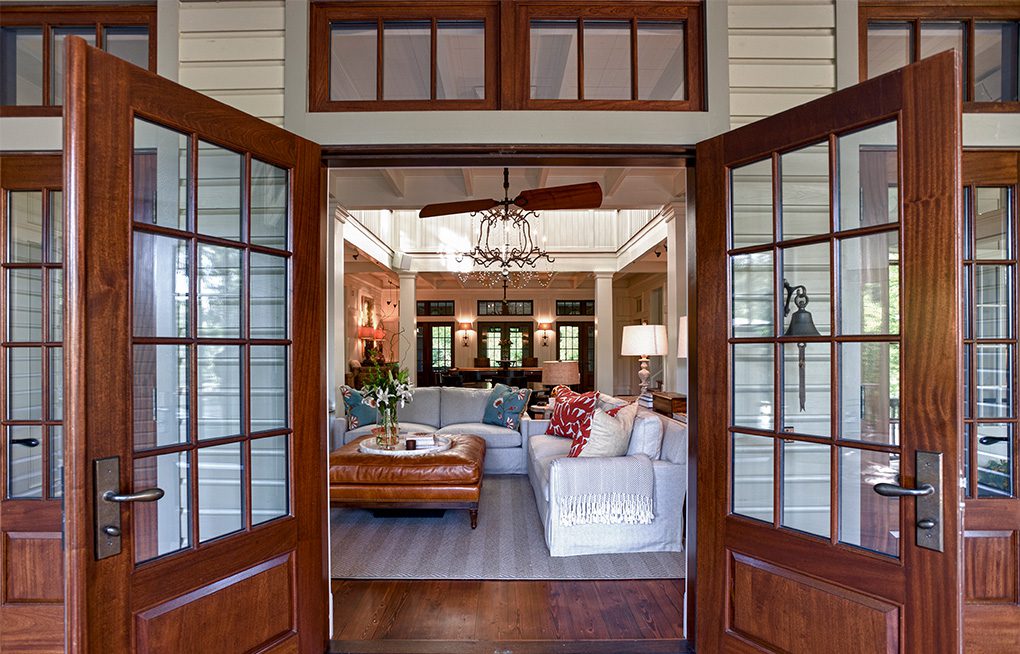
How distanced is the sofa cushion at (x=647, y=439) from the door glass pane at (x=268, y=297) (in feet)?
8.83

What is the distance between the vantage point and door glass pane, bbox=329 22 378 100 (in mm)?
2174

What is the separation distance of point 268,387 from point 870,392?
80.9 inches

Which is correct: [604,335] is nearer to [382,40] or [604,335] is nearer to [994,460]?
[994,460]

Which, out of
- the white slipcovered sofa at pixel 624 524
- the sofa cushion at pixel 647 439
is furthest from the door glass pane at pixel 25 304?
the sofa cushion at pixel 647 439

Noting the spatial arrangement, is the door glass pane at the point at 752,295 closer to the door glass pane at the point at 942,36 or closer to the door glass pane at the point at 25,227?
the door glass pane at the point at 942,36

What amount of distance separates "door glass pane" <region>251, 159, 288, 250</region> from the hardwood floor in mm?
1761

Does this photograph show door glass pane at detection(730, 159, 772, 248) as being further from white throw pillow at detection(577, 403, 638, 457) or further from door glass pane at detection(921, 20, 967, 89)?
white throw pillow at detection(577, 403, 638, 457)

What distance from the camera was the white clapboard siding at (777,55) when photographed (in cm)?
213

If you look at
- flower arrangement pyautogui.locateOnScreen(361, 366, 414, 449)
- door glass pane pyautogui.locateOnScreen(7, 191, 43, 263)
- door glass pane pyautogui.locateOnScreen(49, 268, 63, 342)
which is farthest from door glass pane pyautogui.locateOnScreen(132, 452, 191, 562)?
flower arrangement pyautogui.locateOnScreen(361, 366, 414, 449)

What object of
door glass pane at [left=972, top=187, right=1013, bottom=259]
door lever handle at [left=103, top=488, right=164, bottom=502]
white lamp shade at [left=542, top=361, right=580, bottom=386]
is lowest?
white lamp shade at [left=542, top=361, right=580, bottom=386]

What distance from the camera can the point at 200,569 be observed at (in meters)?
1.68

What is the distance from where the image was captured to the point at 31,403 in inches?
87.1

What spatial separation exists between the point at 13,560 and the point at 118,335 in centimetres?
152

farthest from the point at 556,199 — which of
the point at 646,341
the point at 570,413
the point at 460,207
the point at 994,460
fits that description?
the point at 994,460
